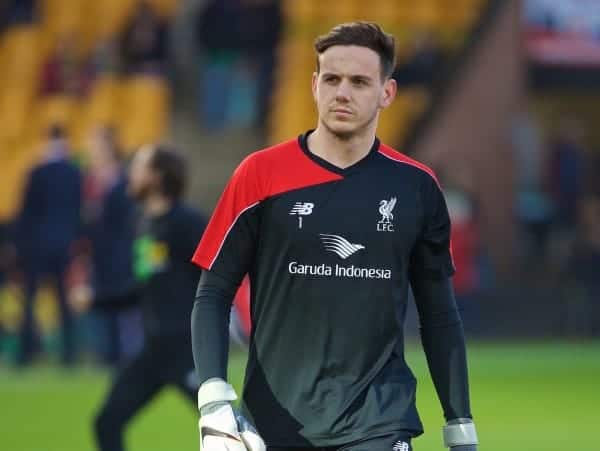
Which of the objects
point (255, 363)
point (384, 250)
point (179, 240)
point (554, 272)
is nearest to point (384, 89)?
point (384, 250)

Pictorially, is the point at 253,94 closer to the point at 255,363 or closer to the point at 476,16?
the point at 476,16

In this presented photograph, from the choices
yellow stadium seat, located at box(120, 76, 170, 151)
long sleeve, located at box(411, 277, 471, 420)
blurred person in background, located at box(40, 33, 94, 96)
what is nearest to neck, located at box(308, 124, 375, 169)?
long sleeve, located at box(411, 277, 471, 420)

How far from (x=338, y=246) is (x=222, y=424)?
0.77 m

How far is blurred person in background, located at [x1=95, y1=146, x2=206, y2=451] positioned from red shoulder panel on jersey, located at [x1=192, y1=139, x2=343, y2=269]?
3987mm

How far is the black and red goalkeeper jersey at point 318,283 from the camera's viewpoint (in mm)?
5770

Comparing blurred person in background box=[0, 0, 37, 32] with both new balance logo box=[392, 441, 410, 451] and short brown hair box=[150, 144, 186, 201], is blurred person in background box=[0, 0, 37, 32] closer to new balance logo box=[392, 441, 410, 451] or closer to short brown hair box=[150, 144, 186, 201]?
short brown hair box=[150, 144, 186, 201]

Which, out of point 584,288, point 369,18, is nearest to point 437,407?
point 584,288

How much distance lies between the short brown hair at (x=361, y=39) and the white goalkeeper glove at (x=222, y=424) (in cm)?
123

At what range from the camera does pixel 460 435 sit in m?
5.95

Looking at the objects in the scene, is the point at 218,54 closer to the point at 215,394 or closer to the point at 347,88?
the point at 347,88

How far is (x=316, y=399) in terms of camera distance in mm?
5762

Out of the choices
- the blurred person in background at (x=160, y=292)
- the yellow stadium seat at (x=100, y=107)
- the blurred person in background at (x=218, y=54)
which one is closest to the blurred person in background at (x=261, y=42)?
the blurred person in background at (x=218, y=54)

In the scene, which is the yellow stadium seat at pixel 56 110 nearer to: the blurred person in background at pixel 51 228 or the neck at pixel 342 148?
the blurred person in background at pixel 51 228

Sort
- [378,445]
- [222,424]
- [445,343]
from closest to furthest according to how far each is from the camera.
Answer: [222,424] → [378,445] → [445,343]
